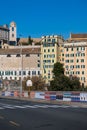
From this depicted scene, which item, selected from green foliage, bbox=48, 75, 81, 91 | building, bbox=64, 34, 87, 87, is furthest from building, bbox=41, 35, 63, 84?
green foliage, bbox=48, 75, 81, 91

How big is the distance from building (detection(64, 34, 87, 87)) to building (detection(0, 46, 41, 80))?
42.3 feet

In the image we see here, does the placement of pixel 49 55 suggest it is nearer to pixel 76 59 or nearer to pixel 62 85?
pixel 76 59

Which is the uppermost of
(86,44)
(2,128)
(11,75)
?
(86,44)

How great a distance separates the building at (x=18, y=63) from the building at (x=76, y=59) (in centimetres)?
1290

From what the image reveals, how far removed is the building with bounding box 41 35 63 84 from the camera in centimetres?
15550

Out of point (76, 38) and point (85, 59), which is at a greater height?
point (76, 38)

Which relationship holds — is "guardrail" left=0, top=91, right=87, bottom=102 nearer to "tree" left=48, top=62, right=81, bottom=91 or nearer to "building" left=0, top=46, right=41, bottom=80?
"tree" left=48, top=62, right=81, bottom=91

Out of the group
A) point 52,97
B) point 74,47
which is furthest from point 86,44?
point 52,97

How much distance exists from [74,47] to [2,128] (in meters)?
135

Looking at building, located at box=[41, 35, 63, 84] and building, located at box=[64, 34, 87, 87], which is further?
building, located at box=[41, 35, 63, 84]

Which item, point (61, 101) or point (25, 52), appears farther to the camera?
point (25, 52)

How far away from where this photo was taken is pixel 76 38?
17162cm

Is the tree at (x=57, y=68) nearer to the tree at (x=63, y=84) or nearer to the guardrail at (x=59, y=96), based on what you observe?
the tree at (x=63, y=84)

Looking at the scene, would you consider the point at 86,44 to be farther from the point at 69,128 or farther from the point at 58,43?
the point at 69,128
